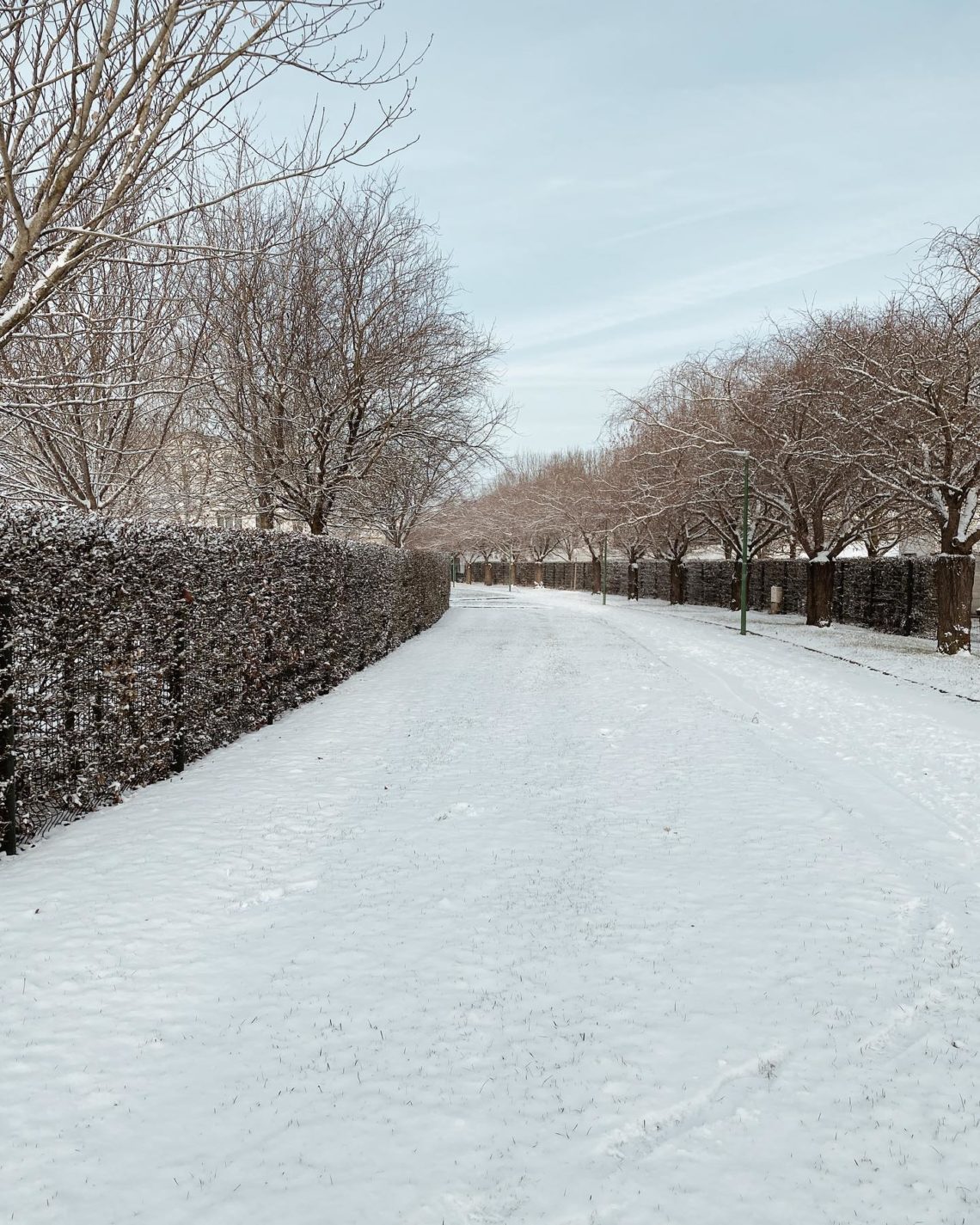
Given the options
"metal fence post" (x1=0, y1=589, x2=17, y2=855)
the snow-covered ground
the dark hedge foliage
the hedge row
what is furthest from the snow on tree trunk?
"metal fence post" (x1=0, y1=589, x2=17, y2=855)

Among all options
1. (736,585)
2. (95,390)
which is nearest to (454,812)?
(95,390)

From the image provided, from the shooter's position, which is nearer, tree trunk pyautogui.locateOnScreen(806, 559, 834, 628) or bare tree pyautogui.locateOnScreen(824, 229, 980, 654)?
bare tree pyautogui.locateOnScreen(824, 229, 980, 654)

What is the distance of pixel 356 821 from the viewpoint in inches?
228

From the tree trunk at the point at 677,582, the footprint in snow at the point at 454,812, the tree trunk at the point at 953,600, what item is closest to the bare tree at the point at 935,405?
the tree trunk at the point at 953,600

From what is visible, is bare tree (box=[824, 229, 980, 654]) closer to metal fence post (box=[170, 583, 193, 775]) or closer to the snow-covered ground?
the snow-covered ground

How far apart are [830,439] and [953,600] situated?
164 inches

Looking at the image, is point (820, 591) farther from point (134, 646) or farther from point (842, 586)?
point (134, 646)

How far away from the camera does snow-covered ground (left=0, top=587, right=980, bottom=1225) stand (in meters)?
2.51

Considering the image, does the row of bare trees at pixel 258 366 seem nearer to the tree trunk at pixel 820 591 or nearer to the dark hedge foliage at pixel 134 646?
the dark hedge foliage at pixel 134 646

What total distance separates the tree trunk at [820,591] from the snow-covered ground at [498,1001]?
1767 centimetres

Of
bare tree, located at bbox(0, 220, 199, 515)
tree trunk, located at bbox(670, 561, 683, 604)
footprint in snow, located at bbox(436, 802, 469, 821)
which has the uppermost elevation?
bare tree, located at bbox(0, 220, 199, 515)

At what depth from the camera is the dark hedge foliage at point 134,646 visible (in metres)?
5.00

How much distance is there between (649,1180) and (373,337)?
54.1ft

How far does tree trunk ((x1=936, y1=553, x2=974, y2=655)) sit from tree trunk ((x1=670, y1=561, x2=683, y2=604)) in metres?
22.8
